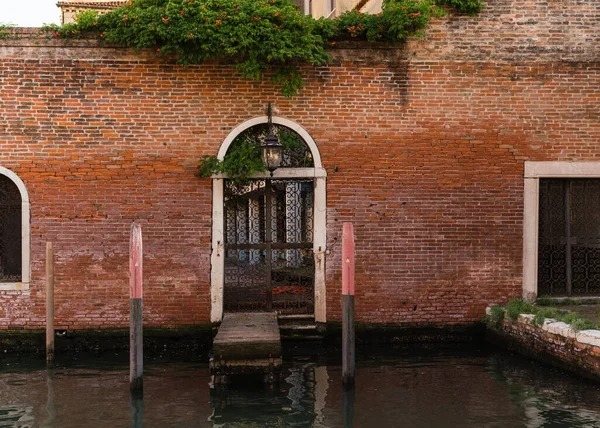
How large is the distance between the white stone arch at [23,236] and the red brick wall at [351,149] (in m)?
0.08

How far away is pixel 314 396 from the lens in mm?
7855

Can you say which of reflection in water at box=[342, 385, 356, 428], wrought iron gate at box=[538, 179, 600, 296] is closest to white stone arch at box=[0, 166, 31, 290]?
reflection in water at box=[342, 385, 356, 428]

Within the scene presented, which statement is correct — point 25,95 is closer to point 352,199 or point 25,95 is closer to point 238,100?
point 238,100

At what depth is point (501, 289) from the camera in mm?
10453

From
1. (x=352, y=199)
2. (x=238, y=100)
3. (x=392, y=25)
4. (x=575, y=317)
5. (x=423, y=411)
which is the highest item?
(x=392, y=25)

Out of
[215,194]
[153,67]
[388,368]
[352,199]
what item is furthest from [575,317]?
[153,67]

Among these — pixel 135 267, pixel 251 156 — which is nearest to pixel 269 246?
pixel 251 156

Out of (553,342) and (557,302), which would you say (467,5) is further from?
(553,342)

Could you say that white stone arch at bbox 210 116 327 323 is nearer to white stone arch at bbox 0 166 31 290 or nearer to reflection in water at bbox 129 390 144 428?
white stone arch at bbox 0 166 31 290

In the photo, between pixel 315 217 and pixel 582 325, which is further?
pixel 315 217

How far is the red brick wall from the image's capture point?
9945mm

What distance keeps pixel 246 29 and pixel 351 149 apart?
204 cm

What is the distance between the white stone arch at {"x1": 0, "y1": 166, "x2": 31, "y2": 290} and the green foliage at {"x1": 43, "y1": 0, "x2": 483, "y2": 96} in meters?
1.86

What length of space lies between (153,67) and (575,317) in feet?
19.3
